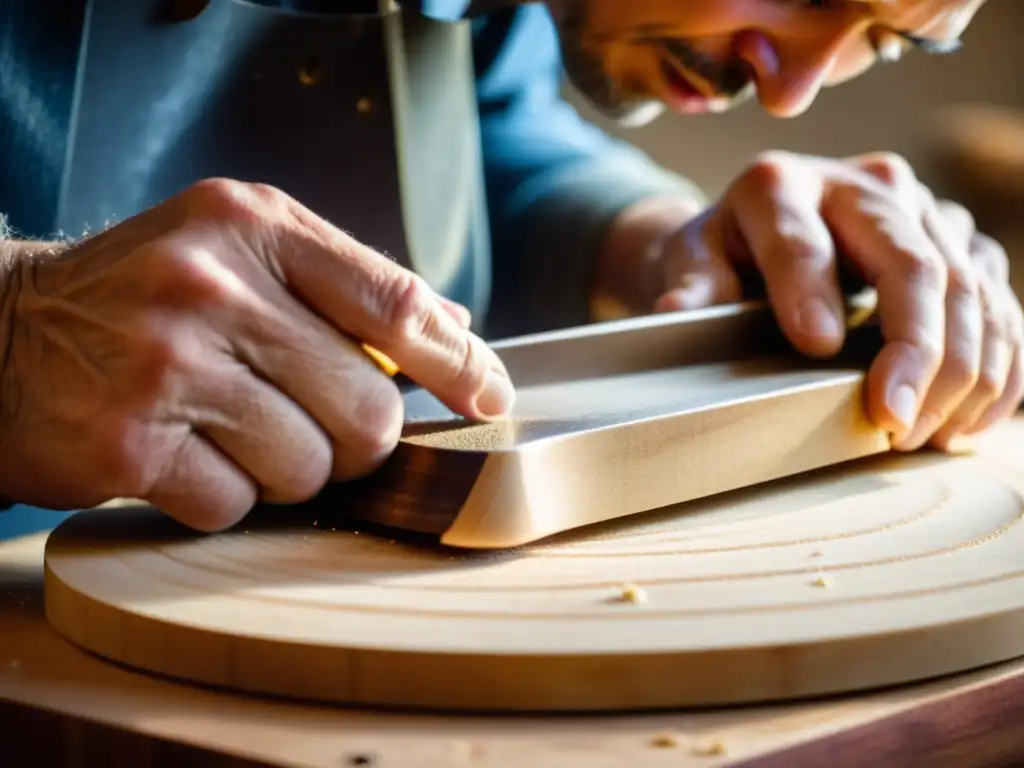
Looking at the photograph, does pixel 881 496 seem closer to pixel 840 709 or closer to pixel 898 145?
pixel 840 709

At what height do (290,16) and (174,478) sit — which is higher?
(290,16)

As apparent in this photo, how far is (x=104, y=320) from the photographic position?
641mm

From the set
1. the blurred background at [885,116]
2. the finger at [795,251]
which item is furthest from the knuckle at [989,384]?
the blurred background at [885,116]

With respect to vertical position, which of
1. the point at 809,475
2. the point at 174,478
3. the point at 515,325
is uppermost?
the point at 174,478

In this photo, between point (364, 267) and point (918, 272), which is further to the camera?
point (918, 272)

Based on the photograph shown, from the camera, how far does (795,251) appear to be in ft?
3.32

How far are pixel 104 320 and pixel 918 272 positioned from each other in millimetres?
624

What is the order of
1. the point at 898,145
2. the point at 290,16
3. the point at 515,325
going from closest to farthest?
the point at 290,16, the point at 515,325, the point at 898,145

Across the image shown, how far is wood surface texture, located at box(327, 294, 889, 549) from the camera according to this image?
657 millimetres

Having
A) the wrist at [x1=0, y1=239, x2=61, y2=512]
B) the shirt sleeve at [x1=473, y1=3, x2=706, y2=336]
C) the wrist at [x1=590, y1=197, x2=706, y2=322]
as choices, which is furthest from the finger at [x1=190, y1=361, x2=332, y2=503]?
the shirt sleeve at [x1=473, y1=3, x2=706, y2=336]

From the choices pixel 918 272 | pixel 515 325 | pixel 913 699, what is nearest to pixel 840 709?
pixel 913 699

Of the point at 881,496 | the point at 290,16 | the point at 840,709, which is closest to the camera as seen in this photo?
the point at 840,709

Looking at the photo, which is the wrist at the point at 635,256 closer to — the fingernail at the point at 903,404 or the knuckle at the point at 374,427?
the fingernail at the point at 903,404

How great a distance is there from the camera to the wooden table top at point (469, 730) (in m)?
0.47
